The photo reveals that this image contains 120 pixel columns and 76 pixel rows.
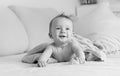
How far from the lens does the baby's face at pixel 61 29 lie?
3.97 feet

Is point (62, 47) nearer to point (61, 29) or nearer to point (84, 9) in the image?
point (61, 29)

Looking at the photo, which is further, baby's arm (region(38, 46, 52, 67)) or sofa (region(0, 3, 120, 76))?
sofa (region(0, 3, 120, 76))

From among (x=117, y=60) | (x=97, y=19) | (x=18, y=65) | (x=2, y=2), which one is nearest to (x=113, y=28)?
(x=97, y=19)

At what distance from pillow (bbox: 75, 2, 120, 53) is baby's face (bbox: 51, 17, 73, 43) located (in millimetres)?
288

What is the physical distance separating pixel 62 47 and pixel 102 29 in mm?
520

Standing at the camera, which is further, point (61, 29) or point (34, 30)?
point (34, 30)

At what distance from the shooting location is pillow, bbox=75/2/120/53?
1.53 meters

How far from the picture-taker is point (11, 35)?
65.3 inches

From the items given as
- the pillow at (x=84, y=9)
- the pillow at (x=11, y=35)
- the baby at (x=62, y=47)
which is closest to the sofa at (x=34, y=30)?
the pillow at (x=11, y=35)

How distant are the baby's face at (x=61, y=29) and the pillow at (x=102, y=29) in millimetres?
288

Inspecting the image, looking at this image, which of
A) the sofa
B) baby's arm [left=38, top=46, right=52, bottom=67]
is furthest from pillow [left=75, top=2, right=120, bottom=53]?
baby's arm [left=38, top=46, right=52, bottom=67]

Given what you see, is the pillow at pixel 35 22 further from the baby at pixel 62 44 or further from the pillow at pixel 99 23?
the baby at pixel 62 44

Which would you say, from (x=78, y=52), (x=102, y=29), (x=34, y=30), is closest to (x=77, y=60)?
(x=78, y=52)

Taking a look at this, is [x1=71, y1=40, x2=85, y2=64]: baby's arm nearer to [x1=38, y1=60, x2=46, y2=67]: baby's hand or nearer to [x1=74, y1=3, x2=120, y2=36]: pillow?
[x1=38, y1=60, x2=46, y2=67]: baby's hand
